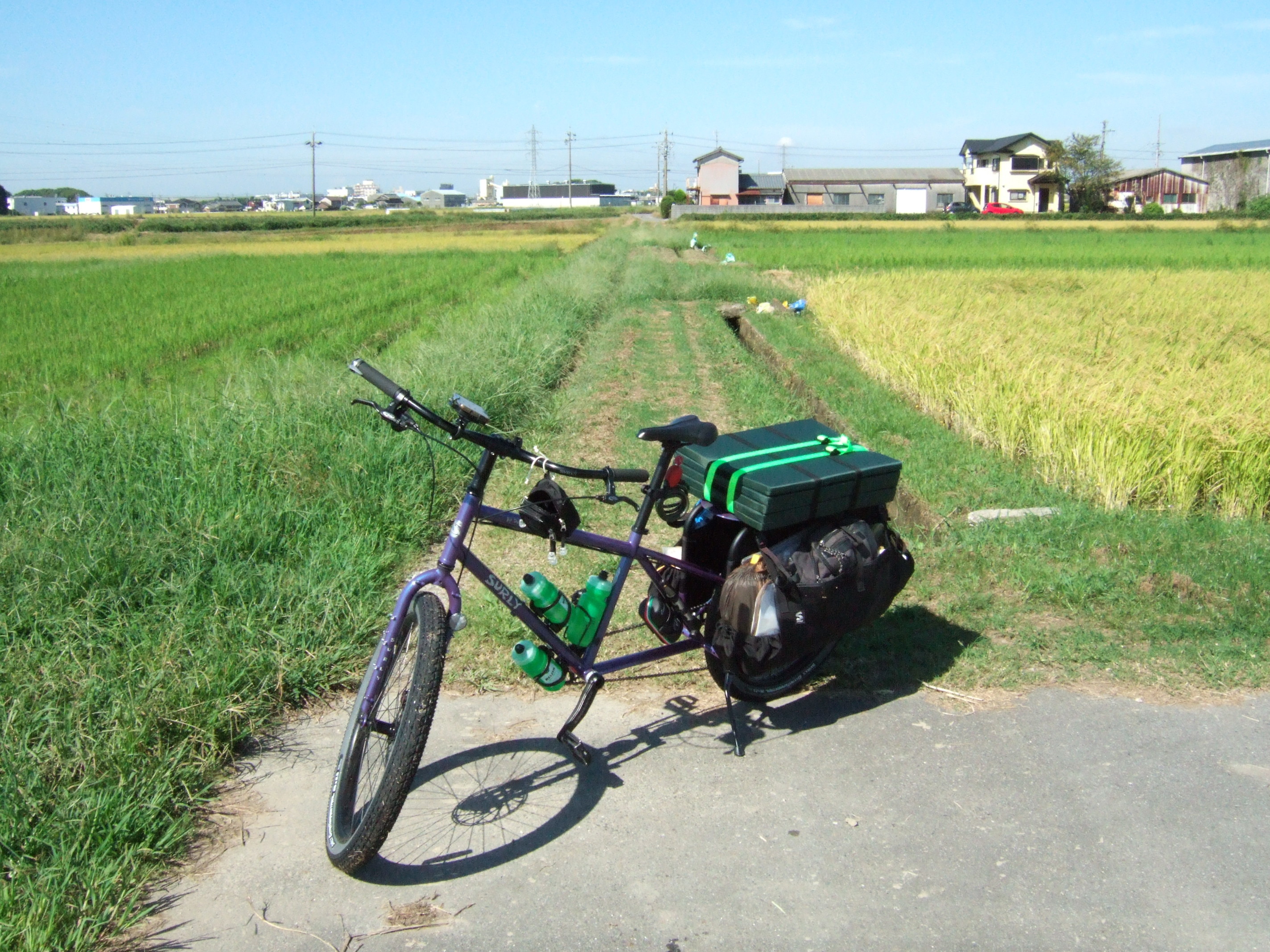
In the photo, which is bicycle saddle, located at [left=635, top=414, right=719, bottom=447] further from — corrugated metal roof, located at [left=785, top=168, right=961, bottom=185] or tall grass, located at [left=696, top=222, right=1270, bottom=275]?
corrugated metal roof, located at [left=785, top=168, right=961, bottom=185]

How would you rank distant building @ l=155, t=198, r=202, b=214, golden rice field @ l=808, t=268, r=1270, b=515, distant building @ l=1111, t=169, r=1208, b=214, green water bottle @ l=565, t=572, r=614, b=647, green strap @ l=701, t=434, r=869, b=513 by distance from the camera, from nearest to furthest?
green water bottle @ l=565, t=572, r=614, b=647 < green strap @ l=701, t=434, r=869, b=513 < golden rice field @ l=808, t=268, r=1270, b=515 < distant building @ l=1111, t=169, r=1208, b=214 < distant building @ l=155, t=198, r=202, b=214

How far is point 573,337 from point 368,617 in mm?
8533

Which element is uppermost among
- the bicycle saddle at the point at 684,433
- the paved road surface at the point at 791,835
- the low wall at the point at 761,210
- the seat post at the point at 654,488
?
the low wall at the point at 761,210

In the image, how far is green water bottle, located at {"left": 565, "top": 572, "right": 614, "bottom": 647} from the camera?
3.16 meters

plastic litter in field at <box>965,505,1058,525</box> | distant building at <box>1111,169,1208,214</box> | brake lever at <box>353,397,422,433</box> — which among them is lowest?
plastic litter in field at <box>965,505,1058,525</box>

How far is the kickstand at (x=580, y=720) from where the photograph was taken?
3.12m

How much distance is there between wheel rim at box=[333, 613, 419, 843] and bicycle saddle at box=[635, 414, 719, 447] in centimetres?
91

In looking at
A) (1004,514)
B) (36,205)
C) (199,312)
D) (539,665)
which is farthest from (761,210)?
(36,205)

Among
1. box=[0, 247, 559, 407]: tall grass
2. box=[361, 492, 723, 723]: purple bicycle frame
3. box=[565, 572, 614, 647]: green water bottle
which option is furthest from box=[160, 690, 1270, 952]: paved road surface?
box=[0, 247, 559, 407]: tall grass

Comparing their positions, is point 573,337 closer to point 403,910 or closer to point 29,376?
point 29,376

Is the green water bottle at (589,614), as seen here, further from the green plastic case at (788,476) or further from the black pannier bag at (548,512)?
the green plastic case at (788,476)

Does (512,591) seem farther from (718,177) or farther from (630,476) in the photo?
(718,177)

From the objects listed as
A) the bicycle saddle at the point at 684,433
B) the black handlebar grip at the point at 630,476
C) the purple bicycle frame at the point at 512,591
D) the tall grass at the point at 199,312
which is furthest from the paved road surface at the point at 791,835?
the tall grass at the point at 199,312

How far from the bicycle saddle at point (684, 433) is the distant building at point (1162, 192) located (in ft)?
214
